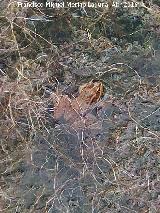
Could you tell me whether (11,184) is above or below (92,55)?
below

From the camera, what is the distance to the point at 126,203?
2.23 metres

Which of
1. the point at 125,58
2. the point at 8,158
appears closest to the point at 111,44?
the point at 125,58

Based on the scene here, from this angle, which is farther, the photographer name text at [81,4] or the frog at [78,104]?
the photographer name text at [81,4]

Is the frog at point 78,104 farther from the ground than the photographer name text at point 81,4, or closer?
closer

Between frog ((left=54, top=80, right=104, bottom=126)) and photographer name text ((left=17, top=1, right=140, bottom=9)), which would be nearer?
frog ((left=54, top=80, right=104, bottom=126))

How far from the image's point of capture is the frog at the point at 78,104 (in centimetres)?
230

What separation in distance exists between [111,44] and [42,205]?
887mm

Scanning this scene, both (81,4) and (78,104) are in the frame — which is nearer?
(78,104)

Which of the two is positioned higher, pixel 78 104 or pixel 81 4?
pixel 81 4

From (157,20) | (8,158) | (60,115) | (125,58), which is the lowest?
(8,158)

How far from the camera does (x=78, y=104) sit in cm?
231

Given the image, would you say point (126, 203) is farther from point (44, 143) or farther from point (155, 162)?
point (44, 143)

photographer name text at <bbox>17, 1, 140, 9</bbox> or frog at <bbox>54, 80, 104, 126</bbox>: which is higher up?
photographer name text at <bbox>17, 1, 140, 9</bbox>

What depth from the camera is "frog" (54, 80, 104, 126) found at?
2.30 meters
